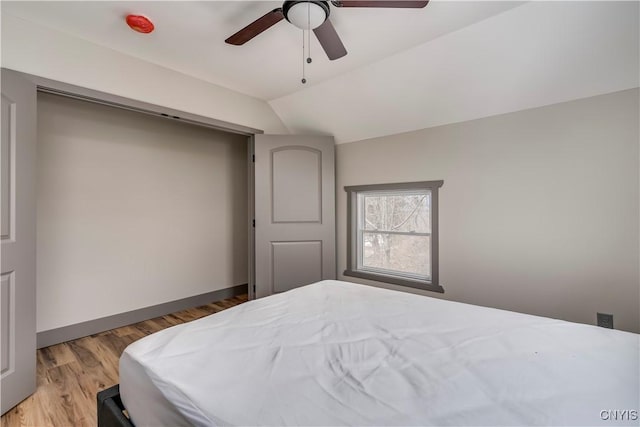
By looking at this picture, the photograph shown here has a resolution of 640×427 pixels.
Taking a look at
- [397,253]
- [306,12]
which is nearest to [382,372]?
[306,12]

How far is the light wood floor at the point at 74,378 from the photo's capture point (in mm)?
1764

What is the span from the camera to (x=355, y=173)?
11.7 ft

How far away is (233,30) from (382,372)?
235 centimetres

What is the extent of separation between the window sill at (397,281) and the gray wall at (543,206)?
0.14 m

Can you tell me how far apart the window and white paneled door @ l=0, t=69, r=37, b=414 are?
2806 millimetres

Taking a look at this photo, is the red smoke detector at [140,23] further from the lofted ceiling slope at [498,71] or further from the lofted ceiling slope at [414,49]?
the lofted ceiling slope at [498,71]

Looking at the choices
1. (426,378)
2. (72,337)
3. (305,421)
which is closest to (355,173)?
(426,378)

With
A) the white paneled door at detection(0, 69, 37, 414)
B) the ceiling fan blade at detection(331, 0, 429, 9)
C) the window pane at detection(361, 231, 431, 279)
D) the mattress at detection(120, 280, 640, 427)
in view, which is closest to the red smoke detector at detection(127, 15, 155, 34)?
the white paneled door at detection(0, 69, 37, 414)

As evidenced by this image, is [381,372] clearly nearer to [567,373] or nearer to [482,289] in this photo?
[567,373]

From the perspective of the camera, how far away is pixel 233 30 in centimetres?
217

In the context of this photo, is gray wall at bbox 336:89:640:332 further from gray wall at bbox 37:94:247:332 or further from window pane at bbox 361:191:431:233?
gray wall at bbox 37:94:247:332

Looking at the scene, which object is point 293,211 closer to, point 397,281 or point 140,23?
point 397,281

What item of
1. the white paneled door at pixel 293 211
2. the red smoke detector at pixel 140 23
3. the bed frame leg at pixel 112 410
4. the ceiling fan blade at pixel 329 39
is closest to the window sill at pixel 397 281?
the white paneled door at pixel 293 211

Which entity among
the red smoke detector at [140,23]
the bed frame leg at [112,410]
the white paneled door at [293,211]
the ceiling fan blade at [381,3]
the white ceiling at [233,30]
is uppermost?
the white ceiling at [233,30]
